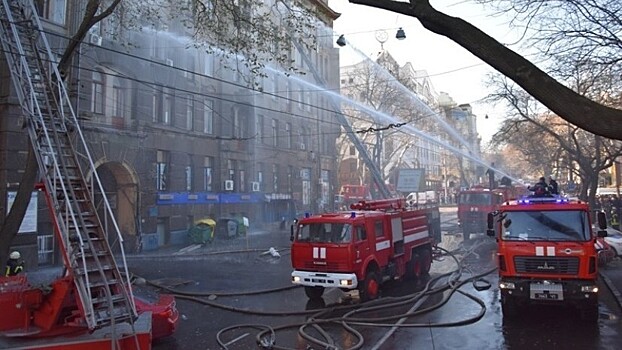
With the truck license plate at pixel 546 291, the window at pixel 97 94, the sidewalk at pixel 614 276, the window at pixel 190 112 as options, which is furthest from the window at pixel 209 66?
the truck license plate at pixel 546 291

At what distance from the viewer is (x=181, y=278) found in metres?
15.4

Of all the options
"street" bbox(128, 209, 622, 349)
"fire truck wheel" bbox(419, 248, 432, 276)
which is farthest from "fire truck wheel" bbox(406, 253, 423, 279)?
"street" bbox(128, 209, 622, 349)

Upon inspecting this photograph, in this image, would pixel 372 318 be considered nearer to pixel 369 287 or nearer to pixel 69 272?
pixel 369 287

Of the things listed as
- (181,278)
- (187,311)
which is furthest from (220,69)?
(187,311)

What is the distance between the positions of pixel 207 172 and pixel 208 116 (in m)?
3.32

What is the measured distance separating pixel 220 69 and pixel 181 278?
15257 mm

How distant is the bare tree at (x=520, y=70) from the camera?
5.95 m

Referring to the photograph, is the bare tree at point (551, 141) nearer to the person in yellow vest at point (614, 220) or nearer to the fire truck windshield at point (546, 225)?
the person in yellow vest at point (614, 220)

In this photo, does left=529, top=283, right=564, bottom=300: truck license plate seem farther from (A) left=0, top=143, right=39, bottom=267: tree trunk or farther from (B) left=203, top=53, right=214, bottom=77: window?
(B) left=203, top=53, right=214, bottom=77: window

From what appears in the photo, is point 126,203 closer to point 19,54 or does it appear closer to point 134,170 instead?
point 134,170

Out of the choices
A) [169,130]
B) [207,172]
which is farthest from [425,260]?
[207,172]

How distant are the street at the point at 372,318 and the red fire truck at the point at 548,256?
0.61 m

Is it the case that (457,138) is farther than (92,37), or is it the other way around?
(457,138)

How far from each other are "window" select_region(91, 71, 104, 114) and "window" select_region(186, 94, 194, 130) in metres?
5.89
